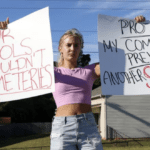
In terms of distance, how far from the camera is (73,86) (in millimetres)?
3418

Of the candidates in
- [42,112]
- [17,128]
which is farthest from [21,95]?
[42,112]

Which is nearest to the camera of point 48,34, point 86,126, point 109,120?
point 86,126

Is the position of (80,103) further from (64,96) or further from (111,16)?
(111,16)

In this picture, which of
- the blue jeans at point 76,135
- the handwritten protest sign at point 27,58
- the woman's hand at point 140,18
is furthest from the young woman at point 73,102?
the woman's hand at point 140,18

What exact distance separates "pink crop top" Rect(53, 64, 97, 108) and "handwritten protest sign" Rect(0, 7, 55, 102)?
0.10m

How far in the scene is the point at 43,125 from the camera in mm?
32188

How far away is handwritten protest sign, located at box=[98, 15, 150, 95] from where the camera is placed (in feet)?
12.3

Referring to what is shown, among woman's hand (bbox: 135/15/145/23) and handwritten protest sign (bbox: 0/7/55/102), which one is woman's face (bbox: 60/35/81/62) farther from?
woman's hand (bbox: 135/15/145/23)

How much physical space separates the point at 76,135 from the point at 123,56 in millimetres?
1250

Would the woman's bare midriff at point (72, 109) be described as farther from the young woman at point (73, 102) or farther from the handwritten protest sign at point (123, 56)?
the handwritten protest sign at point (123, 56)

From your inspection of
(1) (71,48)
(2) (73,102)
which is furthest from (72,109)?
(1) (71,48)

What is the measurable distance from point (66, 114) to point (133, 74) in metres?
1.09

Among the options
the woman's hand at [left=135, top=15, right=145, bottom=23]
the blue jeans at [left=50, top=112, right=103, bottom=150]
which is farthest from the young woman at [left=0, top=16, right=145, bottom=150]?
the woman's hand at [left=135, top=15, right=145, bottom=23]

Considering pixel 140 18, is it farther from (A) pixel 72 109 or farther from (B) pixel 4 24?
(B) pixel 4 24
